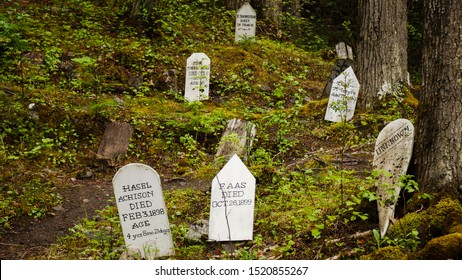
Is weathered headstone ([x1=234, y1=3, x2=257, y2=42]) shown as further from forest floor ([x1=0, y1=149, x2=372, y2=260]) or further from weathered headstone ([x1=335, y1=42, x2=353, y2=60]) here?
forest floor ([x1=0, y1=149, x2=372, y2=260])

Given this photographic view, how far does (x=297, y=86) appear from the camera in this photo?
1277 cm

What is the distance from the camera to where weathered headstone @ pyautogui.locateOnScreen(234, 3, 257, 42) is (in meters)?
14.1

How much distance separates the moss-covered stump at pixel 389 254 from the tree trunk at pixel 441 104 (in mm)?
685

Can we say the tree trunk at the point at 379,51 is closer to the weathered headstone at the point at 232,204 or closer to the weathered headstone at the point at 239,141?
the weathered headstone at the point at 239,141

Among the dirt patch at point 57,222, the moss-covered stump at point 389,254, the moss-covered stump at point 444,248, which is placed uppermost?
the moss-covered stump at point 444,248

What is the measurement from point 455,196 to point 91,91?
7027 mm

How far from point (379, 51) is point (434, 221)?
5.32 m

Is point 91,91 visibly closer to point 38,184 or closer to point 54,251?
point 38,184

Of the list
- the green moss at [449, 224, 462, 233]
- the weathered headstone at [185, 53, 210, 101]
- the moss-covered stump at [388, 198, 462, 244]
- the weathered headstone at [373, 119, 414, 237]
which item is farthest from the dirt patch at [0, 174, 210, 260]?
the green moss at [449, 224, 462, 233]

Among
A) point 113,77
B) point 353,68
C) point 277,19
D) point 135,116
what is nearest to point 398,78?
point 353,68

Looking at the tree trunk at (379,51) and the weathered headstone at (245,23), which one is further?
the weathered headstone at (245,23)

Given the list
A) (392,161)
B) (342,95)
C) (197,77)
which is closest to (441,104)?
(392,161)

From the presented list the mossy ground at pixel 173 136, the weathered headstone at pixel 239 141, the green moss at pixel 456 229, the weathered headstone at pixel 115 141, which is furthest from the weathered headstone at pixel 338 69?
the green moss at pixel 456 229

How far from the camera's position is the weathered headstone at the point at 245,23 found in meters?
14.1
